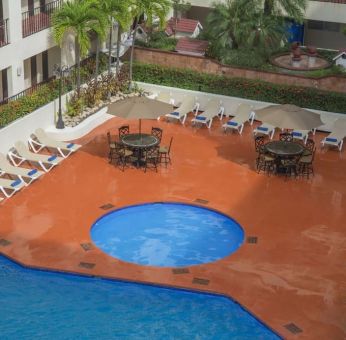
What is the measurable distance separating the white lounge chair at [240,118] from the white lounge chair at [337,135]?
341 centimetres

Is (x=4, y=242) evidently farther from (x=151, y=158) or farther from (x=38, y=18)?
(x=38, y=18)

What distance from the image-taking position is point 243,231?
24.2 meters

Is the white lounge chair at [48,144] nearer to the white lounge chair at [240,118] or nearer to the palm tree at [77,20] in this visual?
the palm tree at [77,20]

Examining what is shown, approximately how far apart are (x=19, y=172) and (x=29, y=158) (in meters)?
1.36

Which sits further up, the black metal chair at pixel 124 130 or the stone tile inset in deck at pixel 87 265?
the black metal chair at pixel 124 130

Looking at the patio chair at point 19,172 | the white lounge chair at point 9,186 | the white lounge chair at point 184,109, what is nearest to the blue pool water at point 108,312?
the white lounge chair at point 9,186

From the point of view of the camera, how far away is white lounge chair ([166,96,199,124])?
3297 cm

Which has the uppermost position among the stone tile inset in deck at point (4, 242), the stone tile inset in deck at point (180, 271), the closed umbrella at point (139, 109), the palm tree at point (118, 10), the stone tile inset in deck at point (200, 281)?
the palm tree at point (118, 10)

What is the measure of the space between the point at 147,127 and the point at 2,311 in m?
14.2

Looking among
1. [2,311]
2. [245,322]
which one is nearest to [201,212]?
[245,322]

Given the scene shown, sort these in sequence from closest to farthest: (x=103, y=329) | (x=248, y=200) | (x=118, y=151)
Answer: (x=103, y=329)
(x=248, y=200)
(x=118, y=151)

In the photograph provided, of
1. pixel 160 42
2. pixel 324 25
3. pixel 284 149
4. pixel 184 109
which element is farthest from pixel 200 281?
pixel 324 25

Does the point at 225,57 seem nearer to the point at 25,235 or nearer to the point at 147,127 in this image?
the point at 147,127

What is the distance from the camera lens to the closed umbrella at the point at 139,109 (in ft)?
89.0
